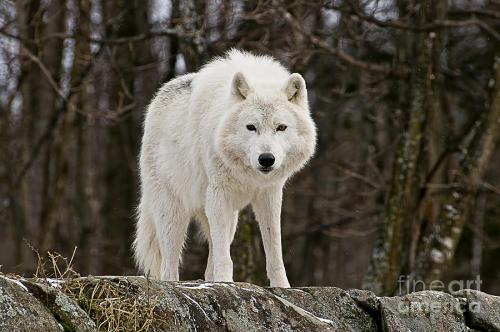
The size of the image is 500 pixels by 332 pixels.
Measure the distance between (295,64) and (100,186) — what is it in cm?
1329

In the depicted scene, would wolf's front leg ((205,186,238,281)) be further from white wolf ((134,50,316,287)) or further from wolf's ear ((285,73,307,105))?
wolf's ear ((285,73,307,105))

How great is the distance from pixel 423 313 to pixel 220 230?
1727 mm

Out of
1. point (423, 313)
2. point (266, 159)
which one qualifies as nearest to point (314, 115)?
point (266, 159)

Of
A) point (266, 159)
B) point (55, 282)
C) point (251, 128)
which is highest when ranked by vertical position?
point (251, 128)

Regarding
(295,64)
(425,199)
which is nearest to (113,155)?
(295,64)

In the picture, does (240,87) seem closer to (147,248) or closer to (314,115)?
(147,248)

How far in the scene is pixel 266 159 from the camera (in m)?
6.86

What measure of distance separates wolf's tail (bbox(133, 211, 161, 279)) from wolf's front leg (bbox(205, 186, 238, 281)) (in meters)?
1.39

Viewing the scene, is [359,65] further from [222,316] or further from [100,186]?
[100,186]

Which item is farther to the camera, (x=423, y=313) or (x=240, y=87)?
(x=240, y=87)

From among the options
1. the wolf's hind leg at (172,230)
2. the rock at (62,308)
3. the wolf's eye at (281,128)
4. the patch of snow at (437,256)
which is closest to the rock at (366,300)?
the wolf's eye at (281,128)

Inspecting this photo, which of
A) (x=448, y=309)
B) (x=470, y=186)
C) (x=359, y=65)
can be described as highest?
(x=359, y=65)

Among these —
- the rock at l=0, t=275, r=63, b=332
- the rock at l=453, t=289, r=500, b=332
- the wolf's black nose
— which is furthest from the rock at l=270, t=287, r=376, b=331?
the rock at l=0, t=275, r=63, b=332

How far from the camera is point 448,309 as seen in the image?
6637 mm
